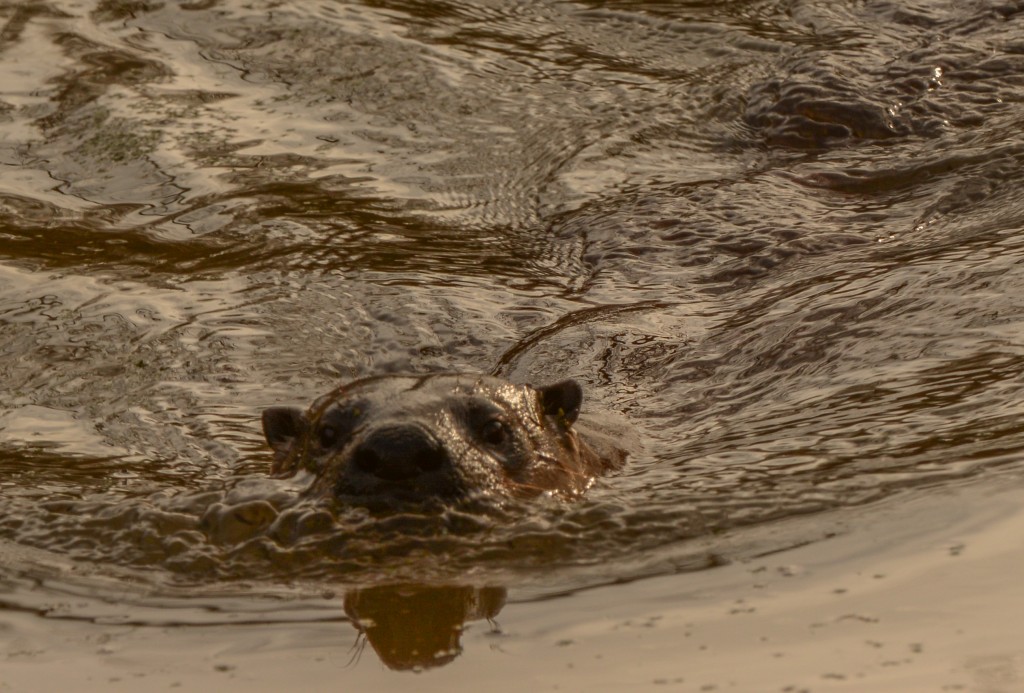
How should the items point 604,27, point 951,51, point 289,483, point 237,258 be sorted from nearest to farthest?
point 289,483 < point 237,258 < point 951,51 < point 604,27

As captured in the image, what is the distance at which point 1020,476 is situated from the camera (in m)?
4.23

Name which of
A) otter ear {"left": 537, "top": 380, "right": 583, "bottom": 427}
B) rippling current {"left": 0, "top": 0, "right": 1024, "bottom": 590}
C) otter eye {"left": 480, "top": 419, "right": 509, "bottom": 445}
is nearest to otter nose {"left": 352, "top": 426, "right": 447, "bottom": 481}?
rippling current {"left": 0, "top": 0, "right": 1024, "bottom": 590}

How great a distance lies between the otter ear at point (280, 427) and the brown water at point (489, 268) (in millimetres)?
156

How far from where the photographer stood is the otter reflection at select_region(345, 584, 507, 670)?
348 cm

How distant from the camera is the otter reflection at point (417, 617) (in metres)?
3.48

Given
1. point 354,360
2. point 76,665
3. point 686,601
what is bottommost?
point 354,360

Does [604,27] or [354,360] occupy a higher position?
[604,27]

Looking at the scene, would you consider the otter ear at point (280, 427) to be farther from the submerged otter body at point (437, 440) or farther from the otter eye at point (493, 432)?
the otter eye at point (493, 432)

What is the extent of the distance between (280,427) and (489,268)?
2.44m

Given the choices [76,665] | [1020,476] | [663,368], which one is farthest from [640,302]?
[76,665]

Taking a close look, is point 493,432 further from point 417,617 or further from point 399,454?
point 417,617

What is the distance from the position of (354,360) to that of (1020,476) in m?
3.28

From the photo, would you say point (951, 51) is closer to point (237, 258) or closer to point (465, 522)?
point (237, 258)

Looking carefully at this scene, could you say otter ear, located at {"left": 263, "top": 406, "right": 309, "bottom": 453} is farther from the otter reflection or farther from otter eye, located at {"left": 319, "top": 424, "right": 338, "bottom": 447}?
the otter reflection
